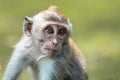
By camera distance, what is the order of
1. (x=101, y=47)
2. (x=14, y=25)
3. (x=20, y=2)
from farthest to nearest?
(x=20, y=2) → (x=14, y=25) → (x=101, y=47)

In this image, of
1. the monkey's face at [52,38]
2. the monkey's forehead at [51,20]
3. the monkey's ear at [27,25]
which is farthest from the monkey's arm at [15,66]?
the monkey's forehead at [51,20]

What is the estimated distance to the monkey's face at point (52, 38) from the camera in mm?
15969

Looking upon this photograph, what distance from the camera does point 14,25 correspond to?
76.1 ft

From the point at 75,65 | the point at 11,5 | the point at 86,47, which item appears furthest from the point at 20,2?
the point at 75,65

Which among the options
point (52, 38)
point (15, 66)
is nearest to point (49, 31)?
point (52, 38)

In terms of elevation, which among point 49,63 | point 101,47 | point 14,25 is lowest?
point 49,63

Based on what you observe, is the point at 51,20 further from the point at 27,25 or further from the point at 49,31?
the point at 27,25

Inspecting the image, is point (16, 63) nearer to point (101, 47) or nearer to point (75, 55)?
point (75, 55)

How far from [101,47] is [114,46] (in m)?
0.39

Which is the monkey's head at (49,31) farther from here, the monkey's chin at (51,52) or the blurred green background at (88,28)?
the blurred green background at (88,28)

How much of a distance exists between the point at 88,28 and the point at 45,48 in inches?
285

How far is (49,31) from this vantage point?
16.1m

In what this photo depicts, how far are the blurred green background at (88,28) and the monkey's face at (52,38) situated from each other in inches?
114

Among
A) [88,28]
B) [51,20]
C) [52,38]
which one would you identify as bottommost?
[52,38]
